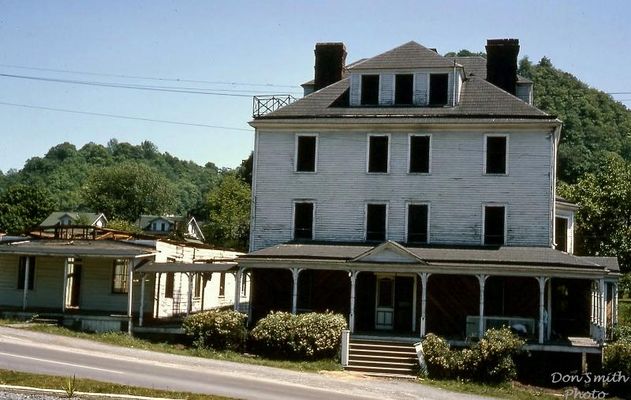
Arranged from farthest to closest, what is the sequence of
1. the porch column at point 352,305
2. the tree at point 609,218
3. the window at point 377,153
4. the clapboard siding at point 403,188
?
1. the tree at point 609,218
2. the window at point 377,153
3. the clapboard siding at point 403,188
4. the porch column at point 352,305

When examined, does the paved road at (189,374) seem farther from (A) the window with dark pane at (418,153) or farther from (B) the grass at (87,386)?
(A) the window with dark pane at (418,153)

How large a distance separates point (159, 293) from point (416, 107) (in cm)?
1387

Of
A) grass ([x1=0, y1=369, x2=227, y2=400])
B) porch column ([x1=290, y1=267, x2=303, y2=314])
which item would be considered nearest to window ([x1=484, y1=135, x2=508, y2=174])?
porch column ([x1=290, y1=267, x2=303, y2=314])

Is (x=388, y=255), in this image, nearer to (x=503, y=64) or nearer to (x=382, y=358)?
(x=382, y=358)

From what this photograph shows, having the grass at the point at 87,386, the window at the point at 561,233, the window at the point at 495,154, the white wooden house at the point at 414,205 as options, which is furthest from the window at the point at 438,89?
the grass at the point at 87,386

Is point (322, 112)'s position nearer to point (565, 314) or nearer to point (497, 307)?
point (497, 307)

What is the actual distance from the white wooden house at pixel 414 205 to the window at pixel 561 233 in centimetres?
8

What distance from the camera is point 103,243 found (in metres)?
31.6

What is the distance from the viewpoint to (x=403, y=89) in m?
32.5

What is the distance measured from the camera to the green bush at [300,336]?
84.1ft

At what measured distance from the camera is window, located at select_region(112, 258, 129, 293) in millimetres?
32031

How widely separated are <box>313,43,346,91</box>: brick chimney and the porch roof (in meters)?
11.8

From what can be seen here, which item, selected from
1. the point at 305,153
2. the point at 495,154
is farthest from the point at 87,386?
the point at 495,154

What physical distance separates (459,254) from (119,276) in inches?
574
